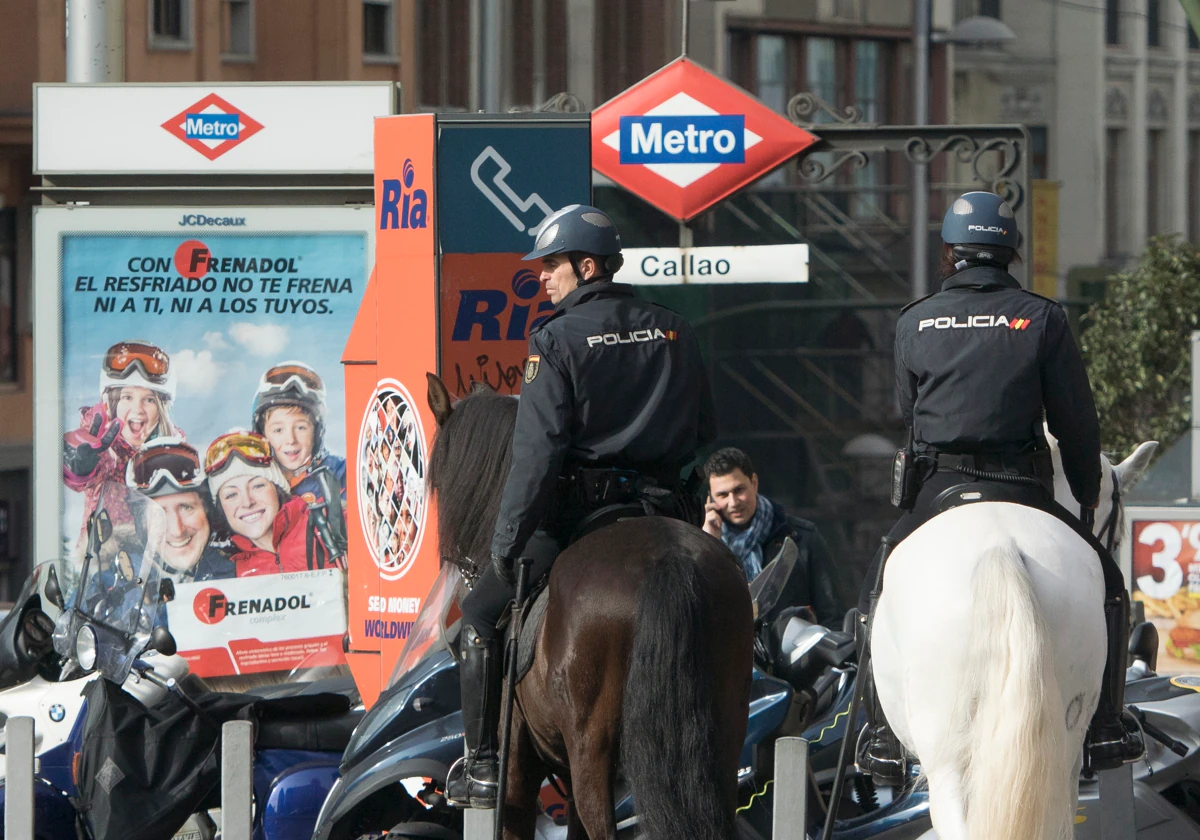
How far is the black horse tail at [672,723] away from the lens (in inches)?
183

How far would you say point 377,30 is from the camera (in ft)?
82.7

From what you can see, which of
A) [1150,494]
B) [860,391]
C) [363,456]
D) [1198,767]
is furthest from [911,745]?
[860,391]

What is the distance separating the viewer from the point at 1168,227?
33.9 meters

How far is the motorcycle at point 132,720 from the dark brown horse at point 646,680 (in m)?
0.91

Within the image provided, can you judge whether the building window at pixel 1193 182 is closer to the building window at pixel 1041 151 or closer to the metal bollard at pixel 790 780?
the building window at pixel 1041 151

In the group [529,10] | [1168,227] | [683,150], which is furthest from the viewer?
[1168,227]

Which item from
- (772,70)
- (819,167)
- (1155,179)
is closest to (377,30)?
(772,70)

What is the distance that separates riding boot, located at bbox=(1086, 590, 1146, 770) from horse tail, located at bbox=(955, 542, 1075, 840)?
42 cm

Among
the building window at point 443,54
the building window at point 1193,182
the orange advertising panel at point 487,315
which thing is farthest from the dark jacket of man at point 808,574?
the building window at point 1193,182

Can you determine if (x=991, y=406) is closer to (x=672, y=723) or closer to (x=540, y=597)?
(x=672, y=723)

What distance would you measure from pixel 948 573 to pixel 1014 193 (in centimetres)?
467

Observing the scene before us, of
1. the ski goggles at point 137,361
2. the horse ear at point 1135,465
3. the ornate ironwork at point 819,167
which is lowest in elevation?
the horse ear at point 1135,465

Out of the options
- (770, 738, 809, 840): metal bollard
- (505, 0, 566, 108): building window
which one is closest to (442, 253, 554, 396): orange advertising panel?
(770, 738, 809, 840): metal bollard

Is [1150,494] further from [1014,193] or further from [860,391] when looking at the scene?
[860,391]
